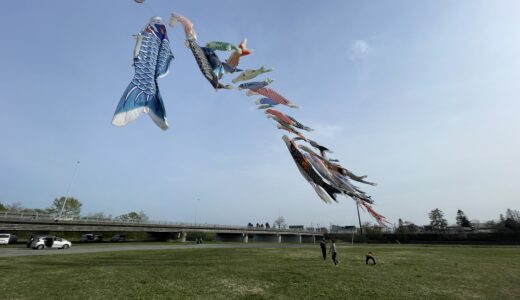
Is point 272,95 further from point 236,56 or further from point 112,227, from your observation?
point 112,227

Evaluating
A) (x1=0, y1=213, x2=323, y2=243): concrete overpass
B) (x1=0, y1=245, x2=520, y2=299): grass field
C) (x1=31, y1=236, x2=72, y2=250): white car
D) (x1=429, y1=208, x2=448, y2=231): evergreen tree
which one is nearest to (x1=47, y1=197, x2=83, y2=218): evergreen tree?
(x1=0, y1=213, x2=323, y2=243): concrete overpass

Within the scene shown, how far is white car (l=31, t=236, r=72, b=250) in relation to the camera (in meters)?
34.2

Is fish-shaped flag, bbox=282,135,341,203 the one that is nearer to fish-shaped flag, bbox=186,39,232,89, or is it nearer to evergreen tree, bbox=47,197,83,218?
fish-shaped flag, bbox=186,39,232,89

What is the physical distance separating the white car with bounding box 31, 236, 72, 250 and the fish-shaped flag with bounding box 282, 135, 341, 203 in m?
37.3

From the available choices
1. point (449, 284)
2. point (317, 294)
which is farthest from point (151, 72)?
point (449, 284)

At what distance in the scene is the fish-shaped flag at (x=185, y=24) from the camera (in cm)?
1134

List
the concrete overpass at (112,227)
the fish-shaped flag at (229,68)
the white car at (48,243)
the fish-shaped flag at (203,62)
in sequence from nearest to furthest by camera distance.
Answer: the fish-shaped flag at (203,62) < the fish-shaped flag at (229,68) < the white car at (48,243) < the concrete overpass at (112,227)

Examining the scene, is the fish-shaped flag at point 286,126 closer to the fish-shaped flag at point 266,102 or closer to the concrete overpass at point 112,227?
the fish-shaped flag at point 266,102

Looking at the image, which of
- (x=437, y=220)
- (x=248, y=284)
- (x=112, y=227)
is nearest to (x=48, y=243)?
(x=112, y=227)

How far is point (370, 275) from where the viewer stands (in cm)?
1664

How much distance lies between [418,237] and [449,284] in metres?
89.1

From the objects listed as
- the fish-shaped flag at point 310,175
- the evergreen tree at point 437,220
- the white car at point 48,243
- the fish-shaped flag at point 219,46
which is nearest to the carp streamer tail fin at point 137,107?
the fish-shaped flag at point 219,46

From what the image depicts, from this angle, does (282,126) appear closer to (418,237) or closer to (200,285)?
(200,285)

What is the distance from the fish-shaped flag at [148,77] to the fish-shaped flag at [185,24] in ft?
1.87
